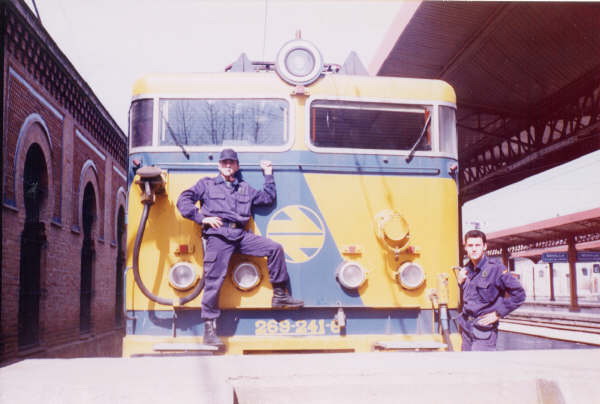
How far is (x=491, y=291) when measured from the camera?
536cm

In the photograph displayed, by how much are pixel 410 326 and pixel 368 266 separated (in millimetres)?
670

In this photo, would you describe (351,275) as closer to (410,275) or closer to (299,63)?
(410,275)

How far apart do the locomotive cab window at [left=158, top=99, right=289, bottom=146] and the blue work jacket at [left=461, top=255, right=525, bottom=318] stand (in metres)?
2.13

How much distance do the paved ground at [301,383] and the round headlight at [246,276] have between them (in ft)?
5.94

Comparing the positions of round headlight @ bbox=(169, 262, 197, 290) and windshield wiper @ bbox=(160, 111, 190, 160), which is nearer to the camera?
round headlight @ bbox=(169, 262, 197, 290)

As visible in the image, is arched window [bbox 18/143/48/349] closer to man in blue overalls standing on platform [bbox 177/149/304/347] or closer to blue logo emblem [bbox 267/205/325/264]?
man in blue overalls standing on platform [bbox 177/149/304/347]

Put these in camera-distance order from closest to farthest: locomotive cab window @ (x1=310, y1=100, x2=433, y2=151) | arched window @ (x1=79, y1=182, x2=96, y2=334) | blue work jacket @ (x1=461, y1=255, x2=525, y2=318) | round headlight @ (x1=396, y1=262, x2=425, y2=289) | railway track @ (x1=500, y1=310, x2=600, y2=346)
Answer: blue work jacket @ (x1=461, y1=255, x2=525, y2=318) < round headlight @ (x1=396, y1=262, x2=425, y2=289) < locomotive cab window @ (x1=310, y1=100, x2=433, y2=151) < railway track @ (x1=500, y1=310, x2=600, y2=346) < arched window @ (x1=79, y1=182, x2=96, y2=334)

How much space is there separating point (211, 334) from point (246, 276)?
608 millimetres

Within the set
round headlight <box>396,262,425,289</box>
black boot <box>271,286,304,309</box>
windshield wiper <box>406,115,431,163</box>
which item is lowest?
black boot <box>271,286,304,309</box>

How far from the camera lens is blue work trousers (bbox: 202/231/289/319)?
17.7ft

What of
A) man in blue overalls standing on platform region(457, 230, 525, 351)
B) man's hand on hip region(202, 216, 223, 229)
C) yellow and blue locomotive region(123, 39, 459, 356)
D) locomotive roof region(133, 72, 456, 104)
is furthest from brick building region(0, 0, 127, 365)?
man in blue overalls standing on platform region(457, 230, 525, 351)

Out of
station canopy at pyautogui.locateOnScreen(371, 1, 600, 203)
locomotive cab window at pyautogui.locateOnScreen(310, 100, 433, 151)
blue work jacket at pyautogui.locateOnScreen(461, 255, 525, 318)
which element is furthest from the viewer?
station canopy at pyautogui.locateOnScreen(371, 1, 600, 203)

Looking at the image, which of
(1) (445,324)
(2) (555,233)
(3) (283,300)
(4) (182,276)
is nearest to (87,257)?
(4) (182,276)

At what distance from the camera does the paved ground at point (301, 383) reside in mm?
3174
